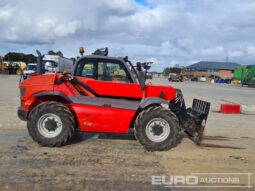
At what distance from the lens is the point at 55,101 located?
9977 millimetres

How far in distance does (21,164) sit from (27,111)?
2.35 m

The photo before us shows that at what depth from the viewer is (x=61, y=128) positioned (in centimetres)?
955

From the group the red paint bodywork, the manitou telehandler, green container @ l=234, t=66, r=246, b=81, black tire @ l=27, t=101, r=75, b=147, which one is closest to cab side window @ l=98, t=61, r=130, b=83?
the manitou telehandler

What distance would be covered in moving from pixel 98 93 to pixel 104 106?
440mm

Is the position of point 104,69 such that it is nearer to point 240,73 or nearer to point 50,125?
point 50,125

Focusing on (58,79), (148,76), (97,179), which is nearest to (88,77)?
(58,79)

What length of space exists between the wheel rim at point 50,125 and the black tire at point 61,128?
0.03m

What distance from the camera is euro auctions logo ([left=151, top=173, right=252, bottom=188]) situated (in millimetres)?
6932

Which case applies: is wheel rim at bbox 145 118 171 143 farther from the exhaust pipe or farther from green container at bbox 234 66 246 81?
green container at bbox 234 66 246 81

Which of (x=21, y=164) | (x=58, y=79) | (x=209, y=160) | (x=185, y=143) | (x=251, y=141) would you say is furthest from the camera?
(x=251, y=141)

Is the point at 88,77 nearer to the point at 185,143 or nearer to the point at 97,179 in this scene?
the point at 185,143

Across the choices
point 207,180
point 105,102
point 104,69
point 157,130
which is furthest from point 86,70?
point 207,180

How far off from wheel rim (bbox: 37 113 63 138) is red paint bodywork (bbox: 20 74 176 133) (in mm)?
447

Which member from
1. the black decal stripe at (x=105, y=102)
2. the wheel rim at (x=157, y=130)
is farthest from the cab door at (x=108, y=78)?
the wheel rim at (x=157, y=130)
